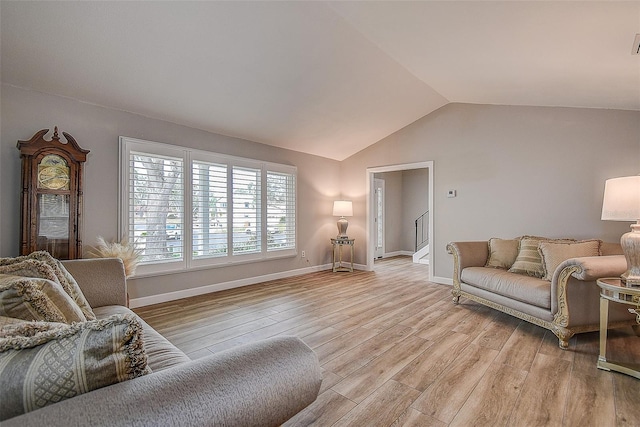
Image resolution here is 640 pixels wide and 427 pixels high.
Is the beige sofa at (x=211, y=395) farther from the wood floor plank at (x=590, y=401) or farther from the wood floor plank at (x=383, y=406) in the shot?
the wood floor plank at (x=590, y=401)

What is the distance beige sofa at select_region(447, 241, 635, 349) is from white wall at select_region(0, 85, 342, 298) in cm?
340

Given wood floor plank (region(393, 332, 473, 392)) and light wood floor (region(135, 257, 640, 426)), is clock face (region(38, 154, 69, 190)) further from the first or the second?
wood floor plank (region(393, 332, 473, 392))

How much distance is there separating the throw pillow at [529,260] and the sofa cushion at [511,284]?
0.39 feet

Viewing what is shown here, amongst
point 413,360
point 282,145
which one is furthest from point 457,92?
point 413,360

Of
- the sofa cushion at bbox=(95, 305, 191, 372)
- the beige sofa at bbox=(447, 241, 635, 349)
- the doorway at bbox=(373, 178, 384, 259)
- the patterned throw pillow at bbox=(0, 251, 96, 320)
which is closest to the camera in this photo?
the sofa cushion at bbox=(95, 305, 191, 372)

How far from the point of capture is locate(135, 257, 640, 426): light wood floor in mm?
1703

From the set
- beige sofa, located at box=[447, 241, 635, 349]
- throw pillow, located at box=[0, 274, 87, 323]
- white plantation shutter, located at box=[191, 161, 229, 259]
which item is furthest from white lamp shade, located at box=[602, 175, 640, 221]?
white plantation shutter, located at box=[191, 161, 229, 259]

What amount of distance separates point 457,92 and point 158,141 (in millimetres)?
4098

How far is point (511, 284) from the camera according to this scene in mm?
2992

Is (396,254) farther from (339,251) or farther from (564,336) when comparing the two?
(564,336)

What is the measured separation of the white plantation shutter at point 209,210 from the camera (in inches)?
158

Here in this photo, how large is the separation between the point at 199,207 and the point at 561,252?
431 cm

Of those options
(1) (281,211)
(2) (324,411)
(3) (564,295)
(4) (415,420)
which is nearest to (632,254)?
(3) (564,295)

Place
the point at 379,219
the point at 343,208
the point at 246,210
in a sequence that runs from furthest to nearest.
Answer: the point at 379,219 < the point at 343,208 < the point at 246,210
